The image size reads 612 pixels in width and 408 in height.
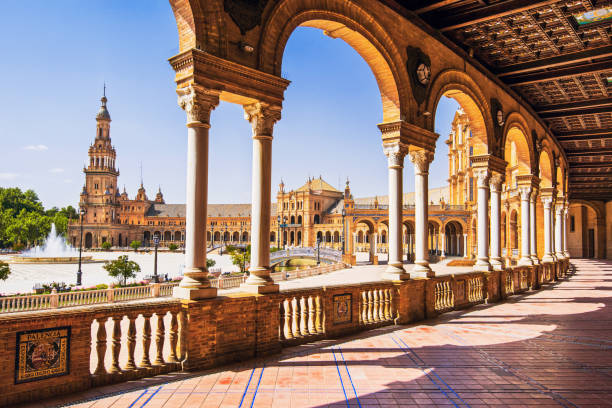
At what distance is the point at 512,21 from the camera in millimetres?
9695

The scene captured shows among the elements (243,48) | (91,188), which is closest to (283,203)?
(91,188)

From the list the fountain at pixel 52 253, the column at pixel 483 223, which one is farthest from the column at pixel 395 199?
the fountain at pixel 52 253

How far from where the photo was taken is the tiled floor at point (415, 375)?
4398mm

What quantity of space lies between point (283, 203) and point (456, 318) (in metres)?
91.9

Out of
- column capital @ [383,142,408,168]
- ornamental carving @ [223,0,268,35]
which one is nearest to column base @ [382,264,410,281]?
column capital @ [383,142,408,168]

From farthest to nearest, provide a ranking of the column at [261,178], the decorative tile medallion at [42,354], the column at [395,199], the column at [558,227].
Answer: the column at [558,227] < the column at [395,199] < the column at [261,178] < the decorative tile medallion at [42,354]

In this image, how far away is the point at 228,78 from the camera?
5887 mm

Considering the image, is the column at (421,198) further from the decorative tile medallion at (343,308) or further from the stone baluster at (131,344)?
the stone baluster at (131,344)

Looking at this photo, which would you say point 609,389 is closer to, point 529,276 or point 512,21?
point 512,21

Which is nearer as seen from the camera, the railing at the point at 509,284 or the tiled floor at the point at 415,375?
the tiled floor at the point at 415,375

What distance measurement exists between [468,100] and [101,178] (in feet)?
336

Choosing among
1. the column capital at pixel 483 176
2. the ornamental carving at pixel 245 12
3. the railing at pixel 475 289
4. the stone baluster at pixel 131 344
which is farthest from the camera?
the column capital at pixel 483 176

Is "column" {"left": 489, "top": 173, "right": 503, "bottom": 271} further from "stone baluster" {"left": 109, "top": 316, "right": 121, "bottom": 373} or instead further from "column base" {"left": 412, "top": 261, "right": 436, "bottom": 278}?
"stone baluster" {"left": 109, "top": 316, "right": 121, "bottom": 373}

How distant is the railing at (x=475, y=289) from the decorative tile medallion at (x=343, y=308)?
480 cm
